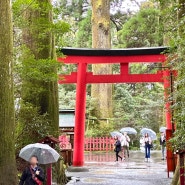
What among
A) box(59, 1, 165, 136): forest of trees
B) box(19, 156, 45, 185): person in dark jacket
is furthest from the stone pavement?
box(59, 1, 165, 136): forest of trees

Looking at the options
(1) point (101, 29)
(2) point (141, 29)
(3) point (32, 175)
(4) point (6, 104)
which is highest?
(2) point (141, 29)

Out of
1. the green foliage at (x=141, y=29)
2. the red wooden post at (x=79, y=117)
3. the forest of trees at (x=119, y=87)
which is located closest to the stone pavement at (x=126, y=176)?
the red wooden post at (x=79, y=117)

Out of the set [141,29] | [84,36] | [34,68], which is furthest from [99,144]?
[34,68]

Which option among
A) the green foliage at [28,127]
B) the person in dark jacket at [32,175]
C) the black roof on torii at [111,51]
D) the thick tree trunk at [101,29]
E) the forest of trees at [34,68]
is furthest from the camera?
the thick tree trunk at [101,29]

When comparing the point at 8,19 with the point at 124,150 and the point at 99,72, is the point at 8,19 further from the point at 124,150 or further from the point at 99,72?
the point at 99,72

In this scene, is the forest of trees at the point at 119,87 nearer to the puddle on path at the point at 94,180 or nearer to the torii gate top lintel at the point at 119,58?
the torii gate top lintel at the point at 119,58

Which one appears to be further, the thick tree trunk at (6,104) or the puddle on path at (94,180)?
the puddle on path at (94,180)

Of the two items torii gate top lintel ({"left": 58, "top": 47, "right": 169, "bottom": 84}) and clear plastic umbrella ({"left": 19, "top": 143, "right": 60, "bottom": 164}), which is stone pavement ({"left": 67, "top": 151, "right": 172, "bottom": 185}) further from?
clear plastic umbrella ({"left": 19, "top": 143, "right": 60, "bottom": 164})

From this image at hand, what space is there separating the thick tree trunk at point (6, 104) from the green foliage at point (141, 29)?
54.5 ft

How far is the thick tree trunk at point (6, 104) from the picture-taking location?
674cm

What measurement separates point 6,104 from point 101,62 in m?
8.30

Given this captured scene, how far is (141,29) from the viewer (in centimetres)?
2417

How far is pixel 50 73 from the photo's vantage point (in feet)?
28.9

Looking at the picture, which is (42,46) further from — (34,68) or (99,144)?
(99,144)
